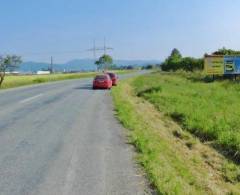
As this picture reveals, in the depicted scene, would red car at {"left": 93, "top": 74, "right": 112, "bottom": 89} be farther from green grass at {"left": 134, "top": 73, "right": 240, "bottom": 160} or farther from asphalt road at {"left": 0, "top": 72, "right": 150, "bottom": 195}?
asphalt road at {"left": 0, "top": 72, "right": 150, "bottom": 195}

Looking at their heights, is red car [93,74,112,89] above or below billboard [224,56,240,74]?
below

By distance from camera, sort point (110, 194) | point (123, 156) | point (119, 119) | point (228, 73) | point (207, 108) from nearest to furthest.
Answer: point (110, 194)
point (123, 156)
point (119, 119)
point (207, 108)
point (228, 73)

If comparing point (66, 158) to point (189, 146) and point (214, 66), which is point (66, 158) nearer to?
point (189, 146)

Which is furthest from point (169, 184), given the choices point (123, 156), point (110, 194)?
point (123, 156)

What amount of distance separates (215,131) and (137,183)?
7176mm

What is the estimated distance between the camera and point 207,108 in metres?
20.7

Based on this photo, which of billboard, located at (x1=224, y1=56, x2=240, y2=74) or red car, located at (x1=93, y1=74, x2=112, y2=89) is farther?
Result: billboard, located at (x1=224, y1=56, x2=240, y2=74)

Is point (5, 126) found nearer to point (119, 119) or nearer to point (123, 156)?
point (119, 119)

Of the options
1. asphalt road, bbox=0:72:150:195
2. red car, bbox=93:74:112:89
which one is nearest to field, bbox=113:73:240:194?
asphalt road, bbox=0:72:150:195

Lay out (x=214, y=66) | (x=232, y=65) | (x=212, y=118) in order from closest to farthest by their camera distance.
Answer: (x=212, y=118), (x=232, y=65), (x=214, y=66)

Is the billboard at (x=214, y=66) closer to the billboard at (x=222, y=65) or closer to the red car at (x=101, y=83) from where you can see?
the billboard at (x=222, y=65)

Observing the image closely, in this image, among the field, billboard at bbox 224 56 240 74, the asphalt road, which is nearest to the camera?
the asphalt road

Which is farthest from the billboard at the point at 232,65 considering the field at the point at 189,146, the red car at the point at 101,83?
the field at the point at 189,146

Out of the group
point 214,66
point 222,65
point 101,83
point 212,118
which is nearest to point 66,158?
point 212,118
